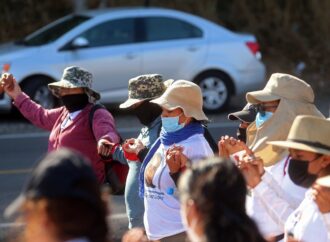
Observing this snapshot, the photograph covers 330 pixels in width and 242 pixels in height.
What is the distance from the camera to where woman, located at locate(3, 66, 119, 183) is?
6535 millimetres

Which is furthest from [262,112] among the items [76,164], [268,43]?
[268,43]

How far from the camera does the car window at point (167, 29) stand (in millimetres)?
15898

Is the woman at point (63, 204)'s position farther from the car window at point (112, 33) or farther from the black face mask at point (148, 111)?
the car window at point (112, 33)

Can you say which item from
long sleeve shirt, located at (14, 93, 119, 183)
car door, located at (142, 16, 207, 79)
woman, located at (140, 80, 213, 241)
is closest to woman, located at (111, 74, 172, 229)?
long sleeve shirt, located at (14, 93, 119, 183)

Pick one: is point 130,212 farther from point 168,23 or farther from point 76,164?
point 168,23

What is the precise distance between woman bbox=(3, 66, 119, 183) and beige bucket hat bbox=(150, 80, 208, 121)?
2.12 feet

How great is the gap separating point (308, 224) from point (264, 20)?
17238 mm

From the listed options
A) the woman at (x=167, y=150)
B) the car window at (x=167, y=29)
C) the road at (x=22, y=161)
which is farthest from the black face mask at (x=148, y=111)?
the car window at (x=167, y=29)

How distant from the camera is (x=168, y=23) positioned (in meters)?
16.0

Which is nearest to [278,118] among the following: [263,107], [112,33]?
[263,107]

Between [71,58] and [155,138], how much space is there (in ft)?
30.6

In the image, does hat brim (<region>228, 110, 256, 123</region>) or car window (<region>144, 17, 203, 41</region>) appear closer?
hat brim (<region>228, 110, 256, 123</region>)

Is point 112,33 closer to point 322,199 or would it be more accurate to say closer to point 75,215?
point 322,199

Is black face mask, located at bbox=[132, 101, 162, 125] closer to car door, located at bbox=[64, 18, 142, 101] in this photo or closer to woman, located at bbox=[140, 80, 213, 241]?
woman, located at bbox=[140, 80, 213, 241]
